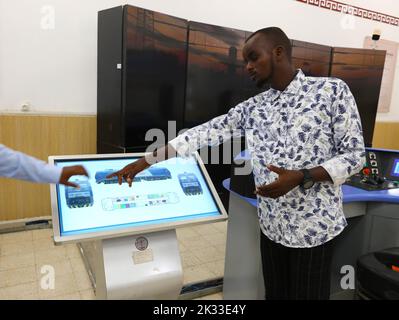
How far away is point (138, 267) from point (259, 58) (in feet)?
3.77

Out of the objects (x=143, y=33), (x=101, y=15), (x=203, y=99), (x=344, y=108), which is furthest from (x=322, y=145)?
(x=101, y=15)

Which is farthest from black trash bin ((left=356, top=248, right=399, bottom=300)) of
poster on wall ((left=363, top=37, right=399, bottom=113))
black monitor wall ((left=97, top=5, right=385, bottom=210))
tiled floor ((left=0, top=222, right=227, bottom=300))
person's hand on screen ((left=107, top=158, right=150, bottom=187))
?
poster on wall ((left=363, top=37, right=399, bottom=113))

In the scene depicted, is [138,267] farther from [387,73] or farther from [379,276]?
[387,73]

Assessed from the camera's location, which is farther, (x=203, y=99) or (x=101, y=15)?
(x=203, y=99)

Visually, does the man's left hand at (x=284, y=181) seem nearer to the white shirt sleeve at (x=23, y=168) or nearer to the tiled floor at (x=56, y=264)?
the white shirt sleeve at (x=23, y=168)

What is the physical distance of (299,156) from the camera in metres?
1.22

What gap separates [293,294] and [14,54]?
308 centimetres

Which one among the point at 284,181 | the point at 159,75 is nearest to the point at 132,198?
the point at 284,181

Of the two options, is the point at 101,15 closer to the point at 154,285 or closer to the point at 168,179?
the point at 168,179

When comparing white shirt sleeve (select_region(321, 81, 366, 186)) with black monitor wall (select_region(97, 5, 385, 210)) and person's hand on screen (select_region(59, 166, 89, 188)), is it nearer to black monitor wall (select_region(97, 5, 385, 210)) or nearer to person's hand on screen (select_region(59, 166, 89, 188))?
person's hand on screen (select_region(59, 166, 89, 188))

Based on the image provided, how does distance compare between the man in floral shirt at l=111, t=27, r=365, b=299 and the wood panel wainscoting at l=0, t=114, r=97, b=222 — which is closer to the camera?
the man in floral shirt at l=111, t=27, r=365, b=299

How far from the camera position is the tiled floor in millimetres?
2295

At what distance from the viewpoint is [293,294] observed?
135cm

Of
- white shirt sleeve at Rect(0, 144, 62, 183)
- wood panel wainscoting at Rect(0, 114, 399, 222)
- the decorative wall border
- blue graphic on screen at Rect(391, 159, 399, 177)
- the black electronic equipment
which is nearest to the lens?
white shirt sleeve at Rect(0, 144, 62, 183)
